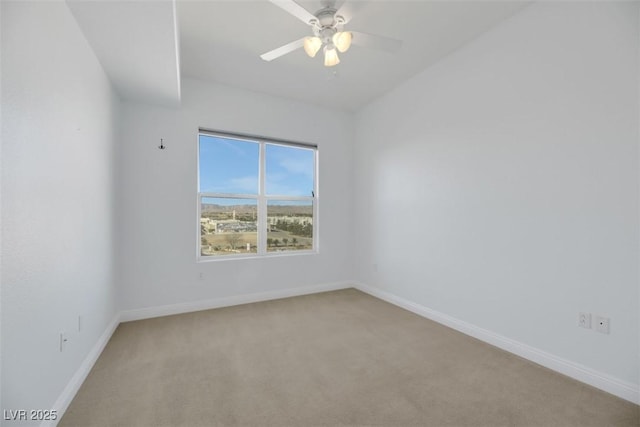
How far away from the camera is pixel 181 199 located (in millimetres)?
3375

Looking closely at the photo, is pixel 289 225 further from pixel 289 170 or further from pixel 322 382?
pixel 322 382

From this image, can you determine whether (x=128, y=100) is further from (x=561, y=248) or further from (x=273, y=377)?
(x=561, y=248)

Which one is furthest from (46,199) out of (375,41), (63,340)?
(375,41)

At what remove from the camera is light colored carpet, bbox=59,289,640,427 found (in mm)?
1618

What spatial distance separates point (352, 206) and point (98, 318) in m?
3.44

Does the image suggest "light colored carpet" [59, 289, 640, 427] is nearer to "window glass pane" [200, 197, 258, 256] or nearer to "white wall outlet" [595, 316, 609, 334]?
"white wall outlet" [595, 316, 609, 334]

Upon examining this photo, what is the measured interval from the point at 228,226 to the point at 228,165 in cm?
84

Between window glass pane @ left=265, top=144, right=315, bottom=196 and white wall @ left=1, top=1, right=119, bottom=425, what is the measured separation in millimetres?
2097

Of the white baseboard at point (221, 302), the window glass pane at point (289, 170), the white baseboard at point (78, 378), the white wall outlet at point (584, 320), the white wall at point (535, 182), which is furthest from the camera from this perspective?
the window glass pane at point (289, 170)

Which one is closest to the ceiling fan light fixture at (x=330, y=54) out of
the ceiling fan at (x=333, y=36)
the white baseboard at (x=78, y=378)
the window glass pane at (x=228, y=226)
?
the ceiling fan at (x=333, y=36)

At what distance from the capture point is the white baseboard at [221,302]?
3133 mm

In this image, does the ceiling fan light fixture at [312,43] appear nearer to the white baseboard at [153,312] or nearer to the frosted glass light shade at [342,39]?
the frosted glass light shade at [342,39]

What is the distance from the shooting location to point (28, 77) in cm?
133

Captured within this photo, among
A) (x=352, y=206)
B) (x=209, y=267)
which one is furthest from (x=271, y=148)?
(x=209, y=267)
